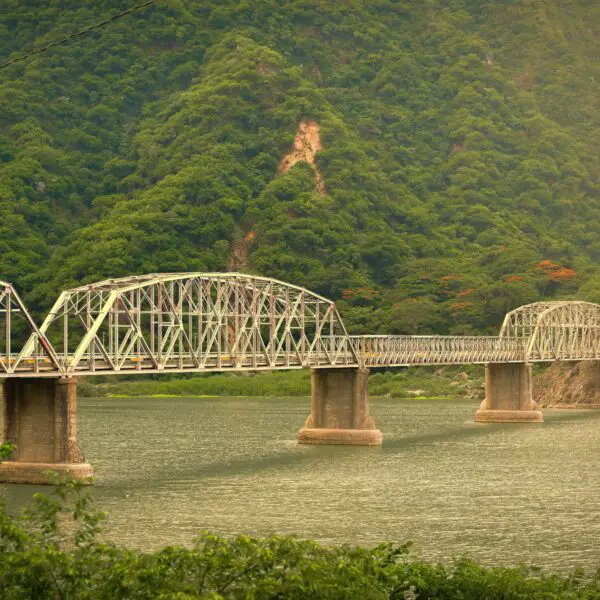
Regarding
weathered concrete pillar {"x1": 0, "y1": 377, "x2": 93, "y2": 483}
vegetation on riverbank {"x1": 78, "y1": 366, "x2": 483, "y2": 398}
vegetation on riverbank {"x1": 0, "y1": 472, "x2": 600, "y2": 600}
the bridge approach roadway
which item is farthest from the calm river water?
vegetation on riverbank {"x1": 78, "y1": 366, "x2": 483, "y2": 398}

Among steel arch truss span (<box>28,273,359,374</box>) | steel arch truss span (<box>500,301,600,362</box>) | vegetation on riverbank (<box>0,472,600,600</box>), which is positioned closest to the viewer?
vegetation on riverbank (<box>0,472,600,600</box>)

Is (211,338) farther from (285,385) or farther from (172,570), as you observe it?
(285,385)

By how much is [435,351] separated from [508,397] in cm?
902

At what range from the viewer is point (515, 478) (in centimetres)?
6869

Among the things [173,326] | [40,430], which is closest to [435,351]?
[173,326]

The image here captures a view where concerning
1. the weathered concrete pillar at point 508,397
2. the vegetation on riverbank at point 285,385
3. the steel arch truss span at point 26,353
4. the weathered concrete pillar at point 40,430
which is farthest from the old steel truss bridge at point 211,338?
the vegetation on riverbank at point 285,385

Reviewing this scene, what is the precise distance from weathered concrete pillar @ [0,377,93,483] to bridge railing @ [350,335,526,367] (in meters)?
32.0

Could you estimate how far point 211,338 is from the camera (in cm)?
7988

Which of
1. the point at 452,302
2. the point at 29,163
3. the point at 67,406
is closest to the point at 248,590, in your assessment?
the point at 67,406

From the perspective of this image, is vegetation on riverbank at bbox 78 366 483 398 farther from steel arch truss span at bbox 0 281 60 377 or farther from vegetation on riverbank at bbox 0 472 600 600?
vegetation on riverbank at bbox 0 472 600 600

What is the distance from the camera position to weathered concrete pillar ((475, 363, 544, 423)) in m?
114

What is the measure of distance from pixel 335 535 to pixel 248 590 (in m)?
23.6

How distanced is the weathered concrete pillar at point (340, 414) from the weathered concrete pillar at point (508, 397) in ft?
101

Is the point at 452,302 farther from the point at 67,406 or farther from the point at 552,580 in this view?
the point at 552,580
